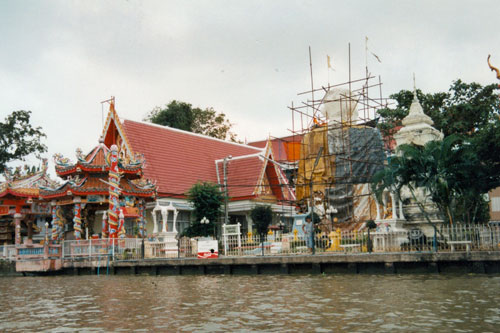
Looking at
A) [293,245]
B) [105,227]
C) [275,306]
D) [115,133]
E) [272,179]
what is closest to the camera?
[275,306]

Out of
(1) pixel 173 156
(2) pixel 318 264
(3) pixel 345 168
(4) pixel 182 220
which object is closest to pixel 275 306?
(2) pixel 318 264

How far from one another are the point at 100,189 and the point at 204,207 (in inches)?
245

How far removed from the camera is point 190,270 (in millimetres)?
22297

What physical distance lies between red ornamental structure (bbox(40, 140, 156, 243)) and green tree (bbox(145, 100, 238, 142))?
76.7 ft

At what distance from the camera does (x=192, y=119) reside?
54312 mm

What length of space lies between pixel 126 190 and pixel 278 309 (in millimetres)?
17918

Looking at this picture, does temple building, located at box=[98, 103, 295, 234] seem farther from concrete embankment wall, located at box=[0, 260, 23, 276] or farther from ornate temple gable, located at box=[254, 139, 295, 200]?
concrete embankment wall, located at box=[0, 260, 23, 276]

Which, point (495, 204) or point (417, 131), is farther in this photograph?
point (495, 204)

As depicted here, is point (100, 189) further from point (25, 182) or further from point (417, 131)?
point (417, 131)

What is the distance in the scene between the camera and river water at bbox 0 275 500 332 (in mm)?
9164

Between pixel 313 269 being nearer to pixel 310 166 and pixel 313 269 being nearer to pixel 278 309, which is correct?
pixel 278 309

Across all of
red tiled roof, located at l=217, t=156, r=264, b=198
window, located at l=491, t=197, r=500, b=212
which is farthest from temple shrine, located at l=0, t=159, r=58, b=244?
window, located at l=491, t=197, r=500, b=212

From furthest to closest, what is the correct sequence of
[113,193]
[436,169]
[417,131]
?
[417,131], [113,193], [436,169]

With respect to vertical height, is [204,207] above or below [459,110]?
below
